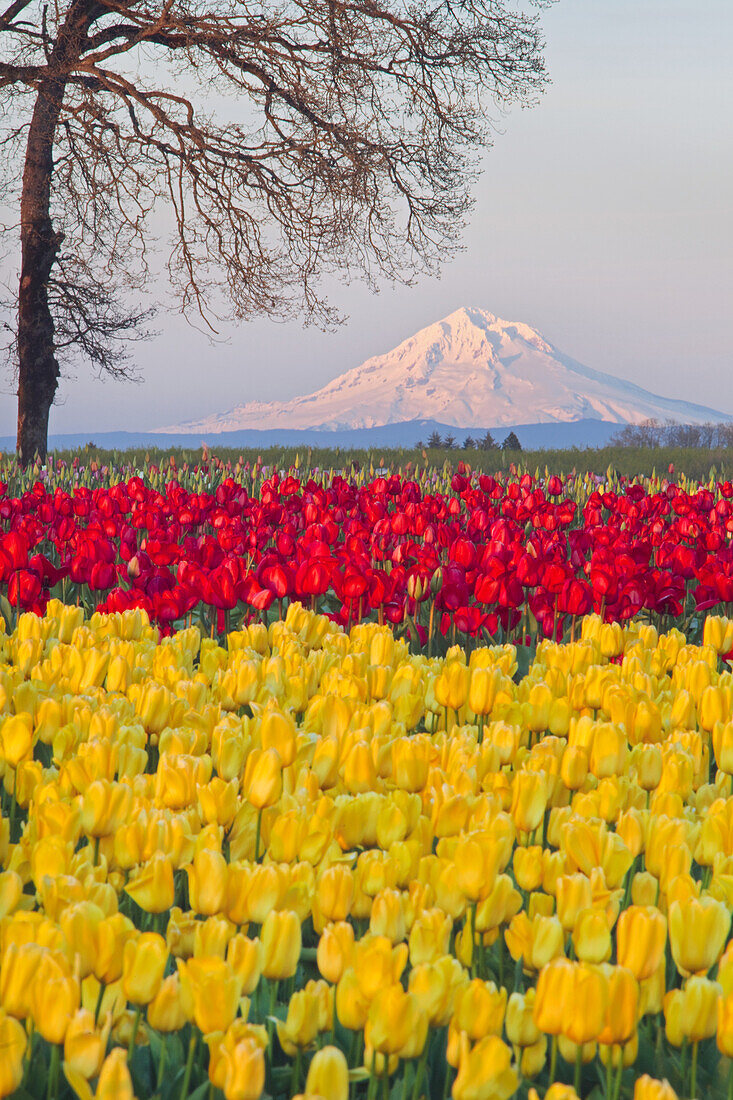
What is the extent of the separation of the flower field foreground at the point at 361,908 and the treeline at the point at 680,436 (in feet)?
80.9

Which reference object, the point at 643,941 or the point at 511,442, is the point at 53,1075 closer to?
the point at 643,941

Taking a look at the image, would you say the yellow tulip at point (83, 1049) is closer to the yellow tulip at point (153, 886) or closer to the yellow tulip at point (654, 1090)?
the yellow tulip at point (153, 886)

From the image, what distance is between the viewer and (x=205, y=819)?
1.99 metres

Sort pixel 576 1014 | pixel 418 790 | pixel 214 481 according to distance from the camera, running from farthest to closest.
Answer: pixel 214 481 → pixel 418 790 → pixel 576 1014

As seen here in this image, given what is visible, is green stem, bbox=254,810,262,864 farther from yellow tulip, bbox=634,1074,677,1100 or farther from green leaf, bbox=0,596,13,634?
green leaf, bbox=0,596,13,634

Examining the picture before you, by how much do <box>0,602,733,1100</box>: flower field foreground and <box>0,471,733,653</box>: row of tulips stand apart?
144 cm

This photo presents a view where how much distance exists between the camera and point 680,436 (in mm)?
40156

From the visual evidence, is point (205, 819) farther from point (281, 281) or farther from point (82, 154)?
point (82, 154)

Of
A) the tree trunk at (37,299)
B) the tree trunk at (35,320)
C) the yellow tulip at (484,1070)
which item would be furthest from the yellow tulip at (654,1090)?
the tree trunk at (35,320)

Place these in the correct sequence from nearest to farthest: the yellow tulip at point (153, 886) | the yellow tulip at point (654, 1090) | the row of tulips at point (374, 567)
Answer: the yellow tulip at point (654, 1090) → the yellow tulip at point (153, 886) → the row of tulips at point (374, 567)

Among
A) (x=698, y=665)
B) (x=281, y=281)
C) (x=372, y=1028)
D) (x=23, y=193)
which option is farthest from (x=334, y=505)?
(x=23, y=193)

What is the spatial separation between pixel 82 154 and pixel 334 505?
15.4m

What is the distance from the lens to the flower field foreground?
1.26m

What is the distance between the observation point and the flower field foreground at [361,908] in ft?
4.13
